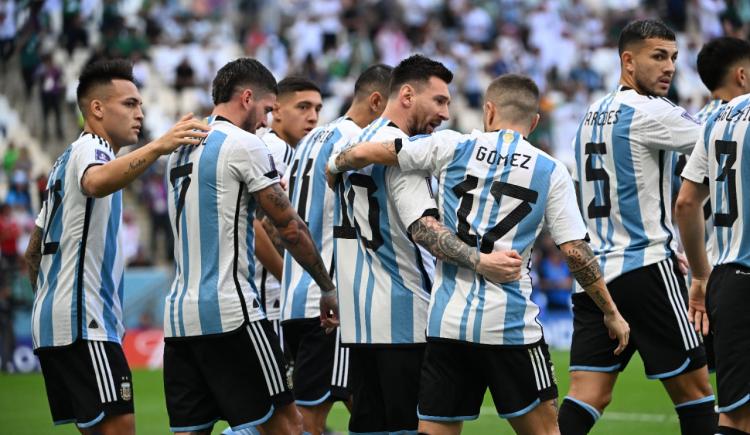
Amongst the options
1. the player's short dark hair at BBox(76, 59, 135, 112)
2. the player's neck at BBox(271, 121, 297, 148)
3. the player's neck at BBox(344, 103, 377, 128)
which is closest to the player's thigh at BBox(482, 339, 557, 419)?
the player's neck at BBox(344, 103, 377, 128)

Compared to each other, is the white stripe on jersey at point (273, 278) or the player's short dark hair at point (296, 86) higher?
the player's short dark hair at point (296, 86)

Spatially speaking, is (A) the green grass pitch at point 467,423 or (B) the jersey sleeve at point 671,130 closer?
(B) the jersey sleeve at point 671,130

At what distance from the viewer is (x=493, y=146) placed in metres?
5.95

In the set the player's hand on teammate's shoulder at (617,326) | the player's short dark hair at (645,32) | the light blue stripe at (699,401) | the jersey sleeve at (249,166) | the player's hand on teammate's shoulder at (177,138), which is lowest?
the light blue stripe at (699,401)

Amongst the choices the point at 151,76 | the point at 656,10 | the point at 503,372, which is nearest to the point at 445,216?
the point at 503,372

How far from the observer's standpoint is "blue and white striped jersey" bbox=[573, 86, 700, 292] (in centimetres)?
700

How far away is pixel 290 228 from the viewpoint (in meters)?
6.42

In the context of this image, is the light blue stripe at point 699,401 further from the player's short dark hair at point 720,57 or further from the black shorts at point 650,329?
the player's short dark hair at point 720,57

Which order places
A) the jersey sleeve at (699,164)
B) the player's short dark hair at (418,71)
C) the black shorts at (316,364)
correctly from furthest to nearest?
the black shorts at (316,364)
the player's short dark hair at (418,71)
the jersey sleeve at (699,164)

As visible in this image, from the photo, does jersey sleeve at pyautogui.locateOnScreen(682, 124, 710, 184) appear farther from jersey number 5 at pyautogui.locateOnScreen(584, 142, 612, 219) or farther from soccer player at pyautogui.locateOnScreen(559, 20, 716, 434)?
jersey number 5 at pyautogui.locateOnScreen(584, 142, 612, 219)

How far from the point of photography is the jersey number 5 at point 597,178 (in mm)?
7156

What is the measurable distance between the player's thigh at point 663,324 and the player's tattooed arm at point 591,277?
83 centimetres

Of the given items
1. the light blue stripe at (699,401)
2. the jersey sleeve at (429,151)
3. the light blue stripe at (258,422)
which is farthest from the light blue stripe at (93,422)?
the light blue stripe at (699,401)

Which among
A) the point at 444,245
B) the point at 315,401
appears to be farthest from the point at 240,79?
the point at 315,401
